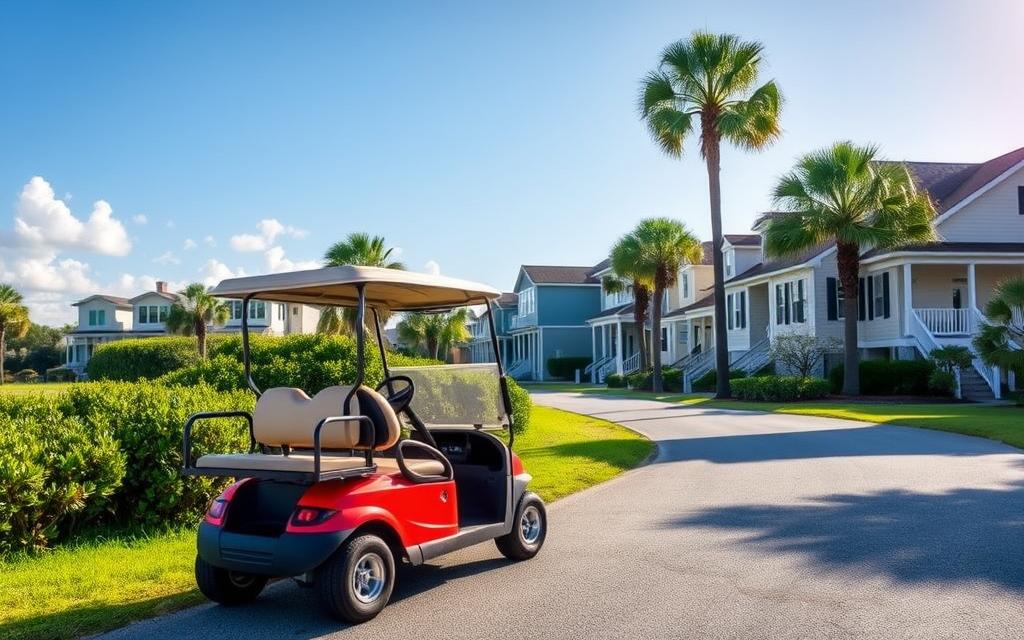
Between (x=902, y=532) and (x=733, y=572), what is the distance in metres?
2.26

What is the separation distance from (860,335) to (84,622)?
31.0 meters

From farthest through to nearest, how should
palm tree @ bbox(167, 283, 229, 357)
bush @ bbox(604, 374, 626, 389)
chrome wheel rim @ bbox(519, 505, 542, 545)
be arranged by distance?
palm tree @ bbox(167, 283, 229, 357)
bush @ bbox(604, 374, 626, 389)
chrome wheel rim @ bbox(519, 505, 542, 545)

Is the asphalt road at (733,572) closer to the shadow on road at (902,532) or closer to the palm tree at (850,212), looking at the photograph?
the shadow on road at (902,532)

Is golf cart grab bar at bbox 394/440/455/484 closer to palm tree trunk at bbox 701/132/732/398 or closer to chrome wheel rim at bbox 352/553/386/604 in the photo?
chrome wheel rim at bbox 352/553/386/604

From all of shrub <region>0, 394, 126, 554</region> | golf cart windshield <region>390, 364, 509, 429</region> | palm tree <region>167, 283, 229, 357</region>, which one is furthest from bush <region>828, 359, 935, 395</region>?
palm tree <region>167, 283, 229, 357</region>

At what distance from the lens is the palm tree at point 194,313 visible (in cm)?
5097

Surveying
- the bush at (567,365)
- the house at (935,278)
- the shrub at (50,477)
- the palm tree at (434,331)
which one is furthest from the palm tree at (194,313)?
the shrub at (50,477)

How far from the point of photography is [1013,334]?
2303 centimetres

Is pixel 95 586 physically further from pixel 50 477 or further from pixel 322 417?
pixel 322 417

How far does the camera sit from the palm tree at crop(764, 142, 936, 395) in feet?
87.7

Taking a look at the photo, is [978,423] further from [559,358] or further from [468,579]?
[559,358]

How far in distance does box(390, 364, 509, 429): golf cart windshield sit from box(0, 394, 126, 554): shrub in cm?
262

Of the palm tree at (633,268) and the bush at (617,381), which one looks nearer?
the palm tree at (633,268)

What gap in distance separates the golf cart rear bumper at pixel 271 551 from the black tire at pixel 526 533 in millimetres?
1903
